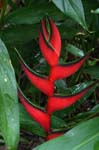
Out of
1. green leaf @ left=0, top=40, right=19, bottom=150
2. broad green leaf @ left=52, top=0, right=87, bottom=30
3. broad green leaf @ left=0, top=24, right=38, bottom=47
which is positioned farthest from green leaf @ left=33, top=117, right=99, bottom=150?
broad green leaf @ left=0, top=24, right=38, bottom=47

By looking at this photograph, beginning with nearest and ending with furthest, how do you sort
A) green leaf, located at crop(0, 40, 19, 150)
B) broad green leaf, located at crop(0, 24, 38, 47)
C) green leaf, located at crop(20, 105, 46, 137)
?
green leaf, located at crop(0, 40, 19, 150) → green leaf, located at crop(20, 105, 46, 137) → broad green leaf, located at crop(0, 24, 38, 47)

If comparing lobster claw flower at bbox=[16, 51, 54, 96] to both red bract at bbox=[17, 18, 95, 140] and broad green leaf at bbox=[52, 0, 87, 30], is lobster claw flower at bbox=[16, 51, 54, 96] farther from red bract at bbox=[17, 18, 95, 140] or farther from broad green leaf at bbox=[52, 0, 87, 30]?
broad green leaf at bbox=[52, 0, 87, 30]

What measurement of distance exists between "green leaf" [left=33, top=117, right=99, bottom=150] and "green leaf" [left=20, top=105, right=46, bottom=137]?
113mm

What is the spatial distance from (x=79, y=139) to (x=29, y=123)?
15 centimetres

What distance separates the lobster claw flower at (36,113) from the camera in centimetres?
86

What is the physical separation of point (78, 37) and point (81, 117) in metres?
0.34

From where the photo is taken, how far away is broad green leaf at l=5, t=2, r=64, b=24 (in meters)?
1.04

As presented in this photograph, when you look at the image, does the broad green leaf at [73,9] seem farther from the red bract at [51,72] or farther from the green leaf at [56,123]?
the green leaf at [56,123]

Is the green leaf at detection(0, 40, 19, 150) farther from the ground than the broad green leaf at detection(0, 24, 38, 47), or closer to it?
closer to it

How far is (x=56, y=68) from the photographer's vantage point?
32.7 inches

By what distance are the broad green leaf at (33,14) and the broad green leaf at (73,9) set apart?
0.59ft

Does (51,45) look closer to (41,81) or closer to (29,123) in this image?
(41,81)

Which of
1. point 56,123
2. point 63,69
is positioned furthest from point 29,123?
point 63,69

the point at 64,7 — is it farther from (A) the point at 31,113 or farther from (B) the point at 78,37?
(B) the point at 78,37
